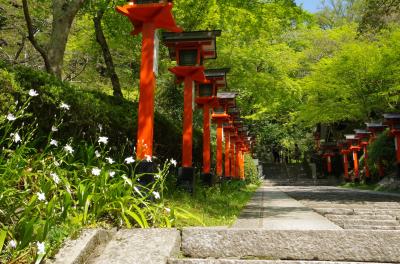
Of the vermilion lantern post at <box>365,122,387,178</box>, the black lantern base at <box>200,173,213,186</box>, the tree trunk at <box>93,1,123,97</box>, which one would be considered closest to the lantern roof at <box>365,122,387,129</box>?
the vermilion lantern post at <box>365,122,387,178</box>

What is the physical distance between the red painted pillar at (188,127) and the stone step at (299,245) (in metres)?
5.85

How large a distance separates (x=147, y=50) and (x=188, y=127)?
4.08 meters

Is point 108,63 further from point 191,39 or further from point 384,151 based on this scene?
point 384,151

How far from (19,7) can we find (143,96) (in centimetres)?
1202

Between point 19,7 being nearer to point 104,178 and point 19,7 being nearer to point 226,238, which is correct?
point 104,178

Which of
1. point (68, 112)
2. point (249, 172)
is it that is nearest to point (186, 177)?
point (68, 112)

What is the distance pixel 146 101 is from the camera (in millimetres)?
5324

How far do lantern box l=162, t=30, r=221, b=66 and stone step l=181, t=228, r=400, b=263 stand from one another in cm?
701

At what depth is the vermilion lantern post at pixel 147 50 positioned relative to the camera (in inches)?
207

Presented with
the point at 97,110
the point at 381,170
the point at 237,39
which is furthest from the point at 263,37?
the point at 97,110

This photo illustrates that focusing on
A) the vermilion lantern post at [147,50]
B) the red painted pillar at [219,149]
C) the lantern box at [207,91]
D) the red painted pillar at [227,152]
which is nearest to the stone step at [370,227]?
the vermilion lantern post at [147,50]

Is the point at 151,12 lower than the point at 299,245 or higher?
higher

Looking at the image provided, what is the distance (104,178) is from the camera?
3.87 m

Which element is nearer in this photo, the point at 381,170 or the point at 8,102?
the point at 8,102
